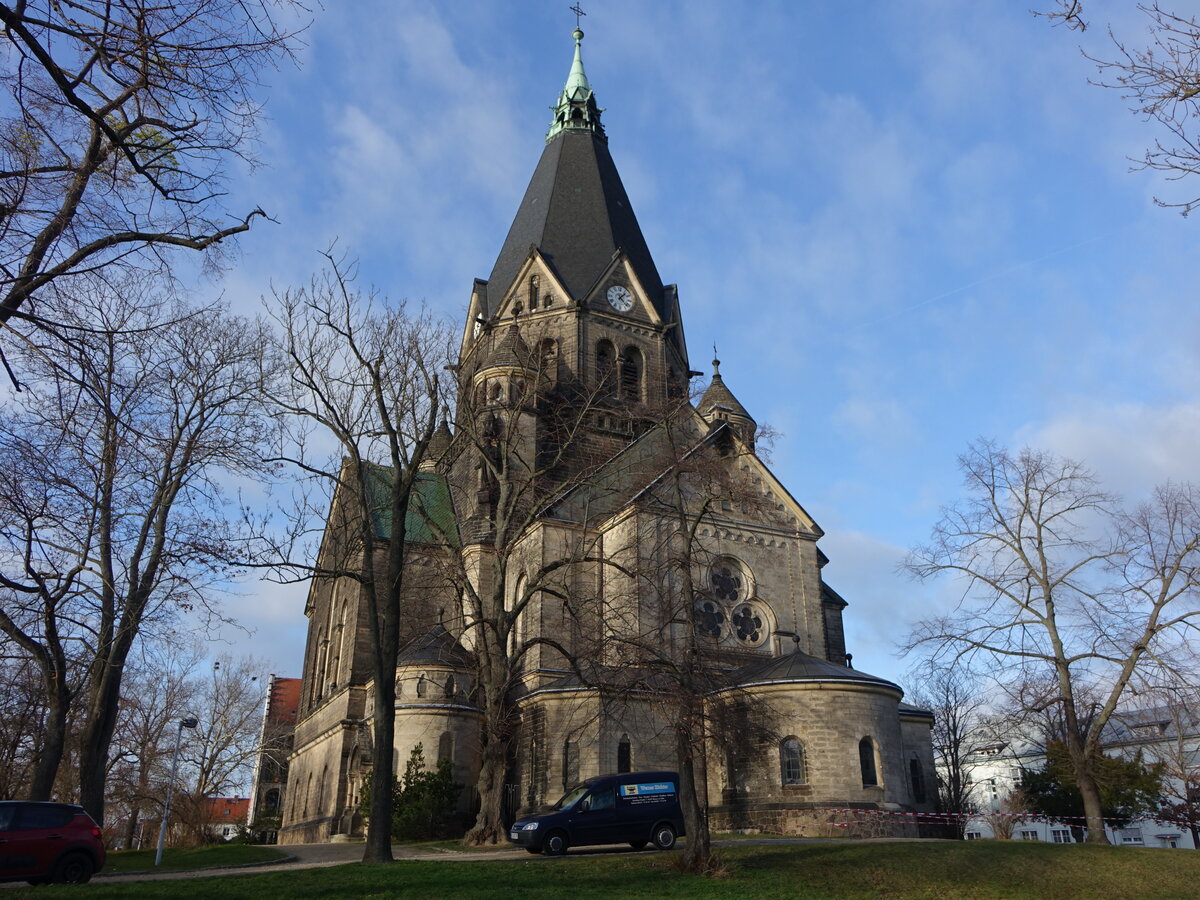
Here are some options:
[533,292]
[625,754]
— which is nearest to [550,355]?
[533,292]

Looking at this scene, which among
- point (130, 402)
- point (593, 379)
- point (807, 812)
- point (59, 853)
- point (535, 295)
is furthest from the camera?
point (535, 295)

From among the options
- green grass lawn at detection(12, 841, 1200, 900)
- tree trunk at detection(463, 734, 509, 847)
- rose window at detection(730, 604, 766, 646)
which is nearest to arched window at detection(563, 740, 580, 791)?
tree trunk at detection(463, 734, 509, 847)

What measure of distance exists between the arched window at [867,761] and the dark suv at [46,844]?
17914 mm

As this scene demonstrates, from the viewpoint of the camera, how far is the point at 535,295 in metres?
41.8

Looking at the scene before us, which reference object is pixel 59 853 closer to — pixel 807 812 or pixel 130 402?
pixel 130 402

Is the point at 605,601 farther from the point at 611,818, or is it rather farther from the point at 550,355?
the point at 550,355

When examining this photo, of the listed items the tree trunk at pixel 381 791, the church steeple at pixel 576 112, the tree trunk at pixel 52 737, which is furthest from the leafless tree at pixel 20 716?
the church steeple at pixel 576 112

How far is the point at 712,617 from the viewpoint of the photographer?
28891mm

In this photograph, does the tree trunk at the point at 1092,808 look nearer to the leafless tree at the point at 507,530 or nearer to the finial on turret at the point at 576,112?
the leafless tree at the point at 507,530

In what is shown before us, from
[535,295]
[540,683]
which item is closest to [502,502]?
[540,683]

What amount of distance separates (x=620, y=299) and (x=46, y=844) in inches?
1279

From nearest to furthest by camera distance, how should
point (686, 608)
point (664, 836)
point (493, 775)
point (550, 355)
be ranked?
point (686, 608)
point (664, 836)
point (493, 775)
point (550, 355)

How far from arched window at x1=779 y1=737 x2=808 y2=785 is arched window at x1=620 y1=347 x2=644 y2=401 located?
1847 centimetres

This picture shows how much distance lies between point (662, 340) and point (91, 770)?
2944cm
